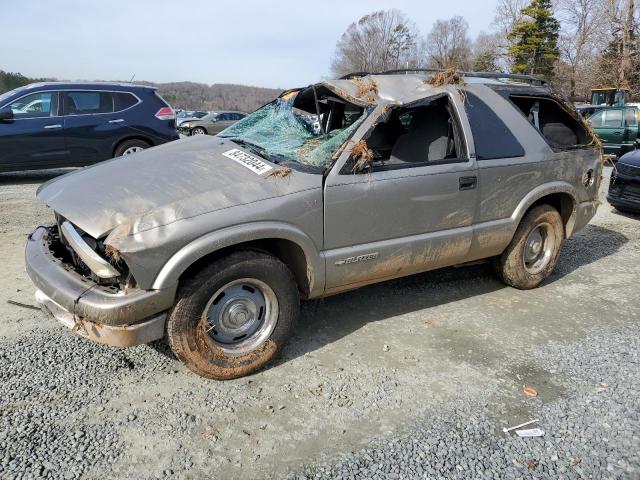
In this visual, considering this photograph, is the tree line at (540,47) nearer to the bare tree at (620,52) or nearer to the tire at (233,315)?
the bare tree at (620,52)

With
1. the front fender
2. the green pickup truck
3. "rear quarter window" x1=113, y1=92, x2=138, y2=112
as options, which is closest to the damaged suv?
the front fender

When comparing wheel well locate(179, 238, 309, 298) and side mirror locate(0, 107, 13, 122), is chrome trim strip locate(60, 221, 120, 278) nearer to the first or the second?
wheel well locate(179, 238, 309, 298)

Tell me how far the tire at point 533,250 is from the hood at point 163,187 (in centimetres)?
227

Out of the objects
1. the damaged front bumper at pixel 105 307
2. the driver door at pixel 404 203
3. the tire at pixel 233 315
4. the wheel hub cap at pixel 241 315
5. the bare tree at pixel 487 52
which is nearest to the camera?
the damaged front bumper at pixel 105 307

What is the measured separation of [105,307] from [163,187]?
772mm

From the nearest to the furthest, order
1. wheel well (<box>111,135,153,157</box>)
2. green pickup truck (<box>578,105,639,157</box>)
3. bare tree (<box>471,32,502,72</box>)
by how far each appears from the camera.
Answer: wheel well (<box>111,135,153,157</box>), green pickup truck (<box>578,105,639,157</box>), bare tree (<box>471,32,502,72</box>)

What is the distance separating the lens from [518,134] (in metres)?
4.19

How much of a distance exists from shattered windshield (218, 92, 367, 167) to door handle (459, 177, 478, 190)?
36.4 inches

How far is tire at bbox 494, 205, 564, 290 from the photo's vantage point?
446 cm

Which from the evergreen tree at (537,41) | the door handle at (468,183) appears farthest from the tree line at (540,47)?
the door handle at (468,183)

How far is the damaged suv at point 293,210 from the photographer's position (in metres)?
2.72

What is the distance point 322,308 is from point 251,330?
1072mm

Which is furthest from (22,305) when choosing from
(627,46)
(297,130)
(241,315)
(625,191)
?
(627,46)

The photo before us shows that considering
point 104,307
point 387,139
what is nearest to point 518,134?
point 387,139
